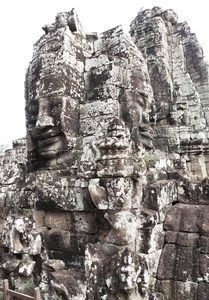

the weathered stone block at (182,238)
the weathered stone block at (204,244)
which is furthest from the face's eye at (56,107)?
the weathered stone block at (204,244)

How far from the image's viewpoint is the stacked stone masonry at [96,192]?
3.04m

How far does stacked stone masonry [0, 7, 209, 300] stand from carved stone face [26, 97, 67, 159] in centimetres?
2

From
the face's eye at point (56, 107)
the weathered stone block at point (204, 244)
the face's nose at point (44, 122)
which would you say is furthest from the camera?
the face's eye at point (56, 107)

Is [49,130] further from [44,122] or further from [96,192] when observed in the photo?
[96,192]

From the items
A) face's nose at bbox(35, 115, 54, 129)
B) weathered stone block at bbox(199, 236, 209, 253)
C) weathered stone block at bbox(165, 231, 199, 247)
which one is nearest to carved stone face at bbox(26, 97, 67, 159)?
face's nose at bbox(35, 115, 54, 129)

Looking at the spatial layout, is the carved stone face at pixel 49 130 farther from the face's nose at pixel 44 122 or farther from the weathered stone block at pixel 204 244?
the weathered stone block at pixel 204 244

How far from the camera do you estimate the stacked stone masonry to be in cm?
304

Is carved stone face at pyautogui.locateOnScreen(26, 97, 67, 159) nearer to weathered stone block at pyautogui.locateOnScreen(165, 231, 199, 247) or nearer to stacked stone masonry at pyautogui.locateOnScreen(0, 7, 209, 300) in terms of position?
stacked stone masonry at pyautogui.locateOnScreen(0, 7, 209, 300)

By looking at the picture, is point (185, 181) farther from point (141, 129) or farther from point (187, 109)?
point (187, 109)

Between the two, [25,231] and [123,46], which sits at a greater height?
[123,46]

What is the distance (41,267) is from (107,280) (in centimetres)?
140

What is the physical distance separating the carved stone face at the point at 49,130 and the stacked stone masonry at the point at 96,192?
0.06 ft

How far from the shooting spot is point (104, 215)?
3.15m

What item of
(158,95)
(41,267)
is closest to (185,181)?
(41,267)
